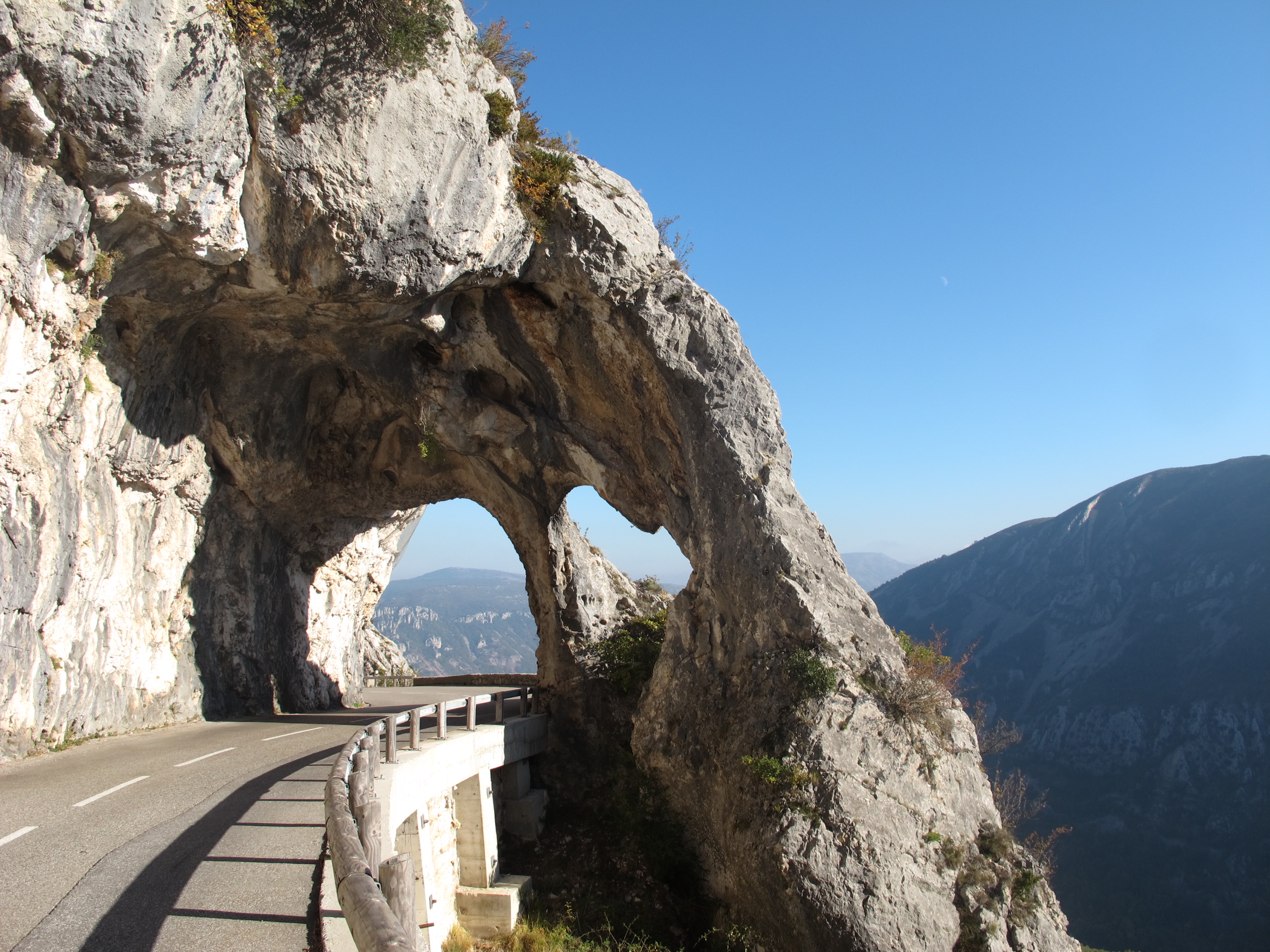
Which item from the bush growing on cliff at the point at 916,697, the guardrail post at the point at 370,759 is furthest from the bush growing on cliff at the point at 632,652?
the guardrail post at the point at 370,759

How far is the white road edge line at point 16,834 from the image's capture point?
7.88 metres

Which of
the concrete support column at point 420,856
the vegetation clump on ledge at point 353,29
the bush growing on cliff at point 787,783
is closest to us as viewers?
the concrete support column at point 420,856

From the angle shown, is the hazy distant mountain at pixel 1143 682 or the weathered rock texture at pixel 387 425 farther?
the hazy distant mountain at pixel 1143 682

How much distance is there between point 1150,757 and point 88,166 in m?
88.6

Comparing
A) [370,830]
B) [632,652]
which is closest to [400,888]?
[370,830]

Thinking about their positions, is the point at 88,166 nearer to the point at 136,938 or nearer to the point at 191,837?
the point at 191,837

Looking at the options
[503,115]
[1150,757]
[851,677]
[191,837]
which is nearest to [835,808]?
[851,677]

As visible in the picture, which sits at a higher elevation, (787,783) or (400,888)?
(400,888)

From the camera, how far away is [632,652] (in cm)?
1972

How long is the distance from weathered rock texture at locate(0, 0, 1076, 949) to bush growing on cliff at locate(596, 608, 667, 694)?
1.96 feet

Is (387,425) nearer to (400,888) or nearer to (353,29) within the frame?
(353,29)

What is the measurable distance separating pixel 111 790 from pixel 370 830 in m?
5.92

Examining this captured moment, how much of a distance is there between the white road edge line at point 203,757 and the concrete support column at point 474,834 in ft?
13.5

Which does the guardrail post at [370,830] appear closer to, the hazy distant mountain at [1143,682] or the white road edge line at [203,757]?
the white road edge line at [203,757]
